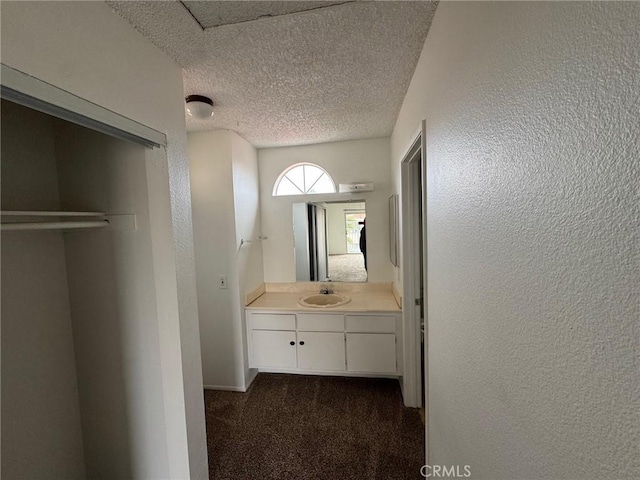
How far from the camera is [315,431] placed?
6.49 ft

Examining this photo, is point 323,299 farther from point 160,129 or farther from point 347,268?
point 160,129

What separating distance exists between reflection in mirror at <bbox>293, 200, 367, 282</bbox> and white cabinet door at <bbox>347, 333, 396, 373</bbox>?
2.35ft

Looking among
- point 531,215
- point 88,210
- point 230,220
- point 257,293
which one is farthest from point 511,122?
point 257,293

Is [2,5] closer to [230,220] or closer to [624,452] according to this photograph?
[624,452]

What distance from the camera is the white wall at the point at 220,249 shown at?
241 cm

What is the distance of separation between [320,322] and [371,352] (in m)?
0.55

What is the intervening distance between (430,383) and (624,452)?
3.60 ft

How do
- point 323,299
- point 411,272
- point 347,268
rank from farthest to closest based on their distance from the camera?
point 347,268 → point 323,299 → point 411,272

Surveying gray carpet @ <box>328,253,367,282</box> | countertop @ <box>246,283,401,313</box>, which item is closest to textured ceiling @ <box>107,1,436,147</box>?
gray carpet @ <box>328,253,367,282</box>

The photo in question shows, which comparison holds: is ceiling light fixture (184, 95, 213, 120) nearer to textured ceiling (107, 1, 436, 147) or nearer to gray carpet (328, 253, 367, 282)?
textured ceiling (107, 1, 436, 147)

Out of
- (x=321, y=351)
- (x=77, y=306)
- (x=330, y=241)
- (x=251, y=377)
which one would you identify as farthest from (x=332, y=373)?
(x=77, y=306)

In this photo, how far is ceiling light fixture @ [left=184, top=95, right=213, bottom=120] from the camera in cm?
173

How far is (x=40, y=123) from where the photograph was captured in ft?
4.32

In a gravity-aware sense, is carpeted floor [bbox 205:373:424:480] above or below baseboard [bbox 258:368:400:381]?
below
